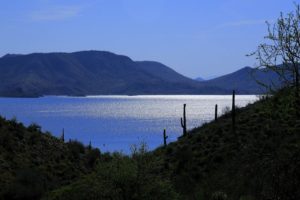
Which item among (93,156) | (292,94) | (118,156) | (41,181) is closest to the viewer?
(292,94)

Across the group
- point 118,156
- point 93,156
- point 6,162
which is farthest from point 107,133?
point 118,156

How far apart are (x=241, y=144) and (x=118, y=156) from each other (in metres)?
25.3

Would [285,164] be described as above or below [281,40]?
below

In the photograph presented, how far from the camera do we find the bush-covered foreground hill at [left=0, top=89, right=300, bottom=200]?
20.0 metres

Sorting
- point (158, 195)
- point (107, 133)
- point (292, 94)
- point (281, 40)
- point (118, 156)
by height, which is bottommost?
point (107, 133)

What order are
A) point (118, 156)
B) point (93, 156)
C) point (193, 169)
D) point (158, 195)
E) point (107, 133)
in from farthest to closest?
1. point (107, 133)
2. point (93, 156)
3. point (193, 169)
4. point (118, 156)
5. point (158, 195)

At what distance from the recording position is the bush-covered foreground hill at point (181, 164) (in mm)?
20031

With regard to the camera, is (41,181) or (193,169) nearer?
(41,181)

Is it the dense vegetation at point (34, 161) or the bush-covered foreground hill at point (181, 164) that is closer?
the bush-covered foreground hill at point (181, 164)

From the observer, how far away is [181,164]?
149 ft

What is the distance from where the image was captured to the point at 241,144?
4469 cm

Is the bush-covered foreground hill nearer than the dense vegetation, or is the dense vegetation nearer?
the bush-covered foreground hill

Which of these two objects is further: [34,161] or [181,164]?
[34,161]

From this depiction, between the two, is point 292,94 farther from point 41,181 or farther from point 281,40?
point 41,181
